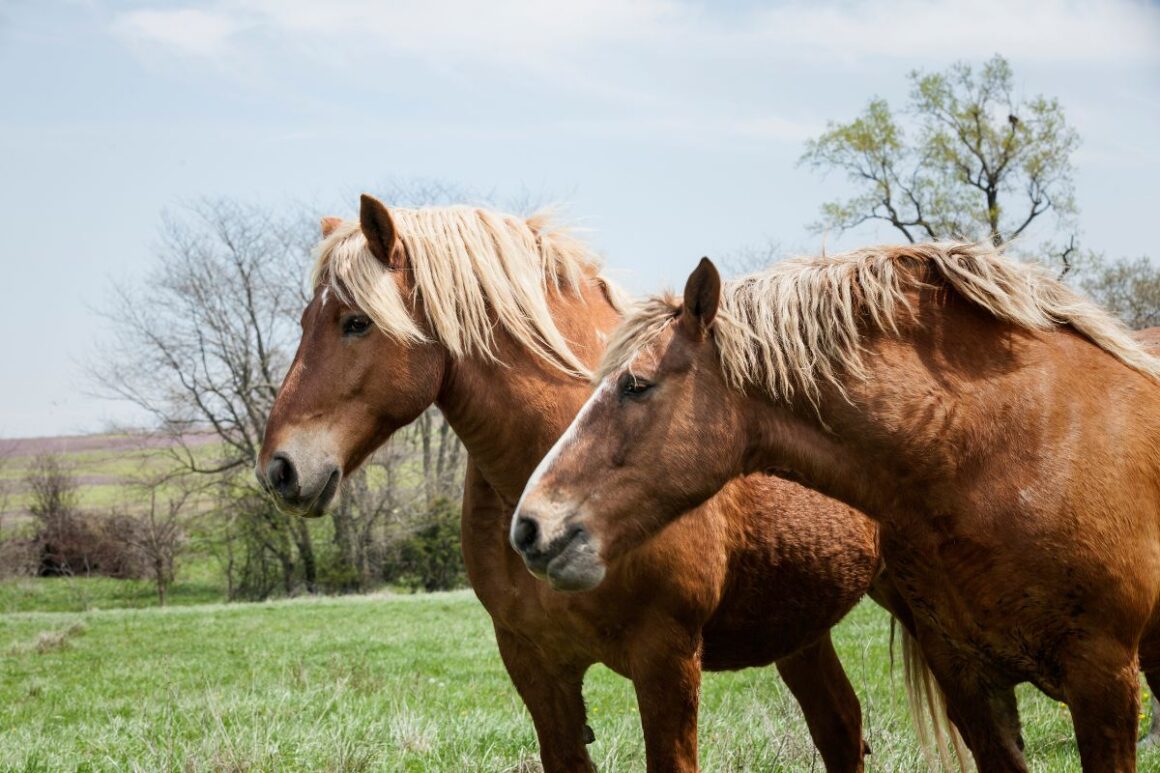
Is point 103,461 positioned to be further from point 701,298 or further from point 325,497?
point 701,298

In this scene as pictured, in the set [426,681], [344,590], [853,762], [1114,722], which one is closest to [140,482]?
[344,590]

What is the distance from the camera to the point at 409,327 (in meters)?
3.60

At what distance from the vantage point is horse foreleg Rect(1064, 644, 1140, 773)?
110 inches

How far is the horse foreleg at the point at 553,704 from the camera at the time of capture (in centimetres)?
391

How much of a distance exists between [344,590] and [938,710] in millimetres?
27663

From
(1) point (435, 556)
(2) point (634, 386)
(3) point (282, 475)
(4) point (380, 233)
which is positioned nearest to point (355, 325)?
(4) point (380, 233)

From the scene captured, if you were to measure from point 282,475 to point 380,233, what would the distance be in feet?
3.04

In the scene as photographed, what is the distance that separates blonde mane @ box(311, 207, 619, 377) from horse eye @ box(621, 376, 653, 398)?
80 cm

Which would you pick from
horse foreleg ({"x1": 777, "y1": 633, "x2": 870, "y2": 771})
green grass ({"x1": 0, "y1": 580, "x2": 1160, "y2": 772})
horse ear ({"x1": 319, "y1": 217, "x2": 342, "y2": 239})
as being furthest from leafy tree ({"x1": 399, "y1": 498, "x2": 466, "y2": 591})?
horse ear ({"x1": 319, "y1": 217, "x2": 342, "y2": 239})

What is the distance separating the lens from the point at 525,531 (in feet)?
9.23

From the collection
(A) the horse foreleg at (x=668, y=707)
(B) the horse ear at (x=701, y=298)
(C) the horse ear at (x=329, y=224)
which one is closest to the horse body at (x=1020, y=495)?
(B) the horse ear at (x=701, y=298)

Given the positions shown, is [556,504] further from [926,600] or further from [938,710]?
[938,710]

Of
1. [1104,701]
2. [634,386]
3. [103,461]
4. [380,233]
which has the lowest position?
[103,461]

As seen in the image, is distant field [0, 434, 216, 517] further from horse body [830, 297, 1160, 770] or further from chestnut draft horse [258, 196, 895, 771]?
horse body [830, 297, 1160, 770]
